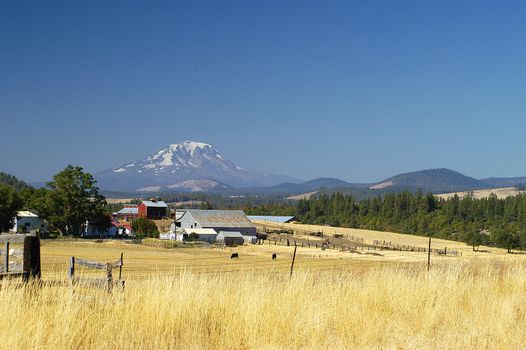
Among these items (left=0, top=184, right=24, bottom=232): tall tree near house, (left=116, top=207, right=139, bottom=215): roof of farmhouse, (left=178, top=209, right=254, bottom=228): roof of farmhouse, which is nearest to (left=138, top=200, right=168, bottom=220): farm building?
(left=116, top=207, right=139, bottom=215): roof of farmhouse

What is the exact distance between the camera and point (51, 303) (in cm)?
992

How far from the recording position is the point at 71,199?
102500 millimetres

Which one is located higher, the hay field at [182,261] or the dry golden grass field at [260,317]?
the dry golden grass field at [260,317]

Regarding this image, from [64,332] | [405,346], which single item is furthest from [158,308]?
[405,346]

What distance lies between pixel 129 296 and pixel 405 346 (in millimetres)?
4699

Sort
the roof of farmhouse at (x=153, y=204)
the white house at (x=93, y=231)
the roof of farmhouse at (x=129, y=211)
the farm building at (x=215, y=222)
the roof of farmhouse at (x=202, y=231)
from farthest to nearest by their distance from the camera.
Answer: the roof of farmhouse at (x=129, y=211)
the roof of farmhouse at (x=153, y=204)
the farm building at (x=215, y=222)
the white house at (x=93, y=231)
the roof of farmhouse at (x=202, y=231)

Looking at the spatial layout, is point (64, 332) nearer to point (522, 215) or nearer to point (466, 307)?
point (466, 307)

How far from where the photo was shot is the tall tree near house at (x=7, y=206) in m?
91.6

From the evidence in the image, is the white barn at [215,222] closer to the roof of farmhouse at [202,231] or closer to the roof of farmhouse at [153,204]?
the roof of farmhouse at [202,231]

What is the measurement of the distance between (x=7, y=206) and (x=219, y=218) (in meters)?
42.0

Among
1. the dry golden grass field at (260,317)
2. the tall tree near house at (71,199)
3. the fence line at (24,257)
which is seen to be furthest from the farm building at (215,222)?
the dry golden grass field at (260,317)

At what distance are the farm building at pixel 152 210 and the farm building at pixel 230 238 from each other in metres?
45.6

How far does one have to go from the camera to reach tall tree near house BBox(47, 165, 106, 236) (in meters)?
A: 102

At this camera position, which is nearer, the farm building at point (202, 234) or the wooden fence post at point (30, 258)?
the wooden fence post at point (30, 258)
